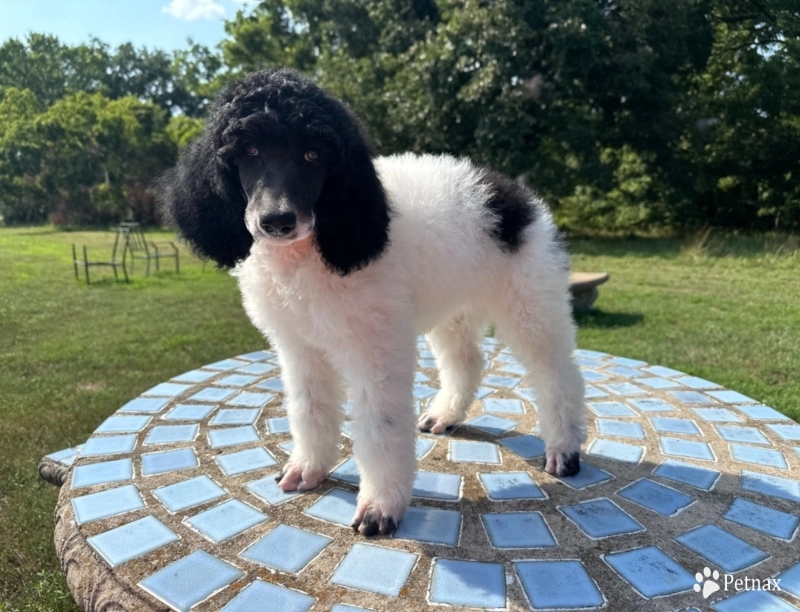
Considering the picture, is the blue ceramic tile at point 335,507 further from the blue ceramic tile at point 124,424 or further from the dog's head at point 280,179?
the blue ceramic tile at point 124,424

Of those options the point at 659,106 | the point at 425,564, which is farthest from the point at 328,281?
the point at 659,106

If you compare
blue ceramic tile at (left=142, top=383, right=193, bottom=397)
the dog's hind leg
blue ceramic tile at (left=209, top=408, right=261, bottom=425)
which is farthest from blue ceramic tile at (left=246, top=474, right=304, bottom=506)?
blue ceramic tile at (left=142, top=383, right=193, bottom=397)

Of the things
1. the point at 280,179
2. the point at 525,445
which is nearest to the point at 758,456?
the point at 525,445

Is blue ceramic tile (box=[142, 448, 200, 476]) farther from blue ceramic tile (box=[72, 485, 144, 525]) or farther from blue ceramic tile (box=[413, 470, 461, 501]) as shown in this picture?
blue ceramic tile (box=[413, 470, 461, 501])

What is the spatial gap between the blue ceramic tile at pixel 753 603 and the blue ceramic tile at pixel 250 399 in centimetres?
265

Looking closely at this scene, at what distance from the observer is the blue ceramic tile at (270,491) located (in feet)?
8.30

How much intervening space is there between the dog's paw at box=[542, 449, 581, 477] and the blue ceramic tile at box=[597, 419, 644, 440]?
1.67ft

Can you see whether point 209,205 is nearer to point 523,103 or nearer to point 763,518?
point 763,518

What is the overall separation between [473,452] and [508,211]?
4.19 ft

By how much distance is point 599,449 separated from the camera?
3.04 metres

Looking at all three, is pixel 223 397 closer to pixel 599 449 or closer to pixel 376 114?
pixel 599 449

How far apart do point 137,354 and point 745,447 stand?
4.92 meters

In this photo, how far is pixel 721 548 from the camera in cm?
217

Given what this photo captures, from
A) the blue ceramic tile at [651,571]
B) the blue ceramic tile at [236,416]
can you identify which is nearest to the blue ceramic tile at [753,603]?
the blue ceramic tile at [651,571]
